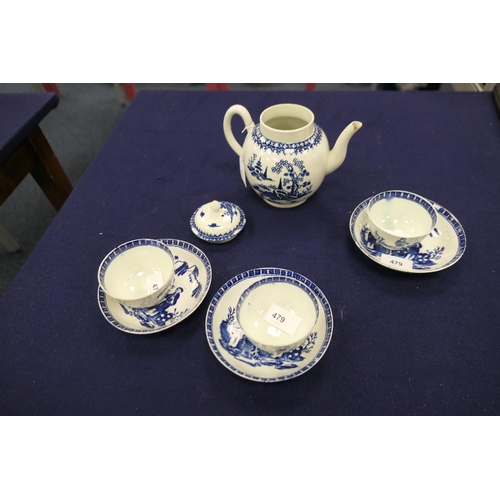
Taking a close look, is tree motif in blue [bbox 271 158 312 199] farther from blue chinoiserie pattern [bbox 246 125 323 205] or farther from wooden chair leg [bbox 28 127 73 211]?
wooden chair leg [bbox 28 127 73 211]

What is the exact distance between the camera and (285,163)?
2.70ft

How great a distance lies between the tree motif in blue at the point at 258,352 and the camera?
2.22 ft

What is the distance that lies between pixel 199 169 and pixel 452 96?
0.96 meters

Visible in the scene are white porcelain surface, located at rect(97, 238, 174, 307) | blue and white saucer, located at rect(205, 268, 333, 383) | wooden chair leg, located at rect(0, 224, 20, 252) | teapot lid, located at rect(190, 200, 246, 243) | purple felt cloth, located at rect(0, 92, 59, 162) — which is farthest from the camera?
wooden chair leg, located at rect(0, 224, 20, 252)

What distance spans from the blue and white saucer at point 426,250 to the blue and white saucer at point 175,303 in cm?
36

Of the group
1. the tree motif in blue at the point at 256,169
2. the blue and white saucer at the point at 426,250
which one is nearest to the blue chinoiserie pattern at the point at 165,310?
the tree motif in blue at the point at 256,169

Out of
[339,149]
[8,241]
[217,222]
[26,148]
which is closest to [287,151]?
[339,149]

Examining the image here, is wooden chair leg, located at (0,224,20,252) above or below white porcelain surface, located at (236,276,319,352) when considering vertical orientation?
below

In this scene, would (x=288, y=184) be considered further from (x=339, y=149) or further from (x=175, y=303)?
(x=175, y=303)

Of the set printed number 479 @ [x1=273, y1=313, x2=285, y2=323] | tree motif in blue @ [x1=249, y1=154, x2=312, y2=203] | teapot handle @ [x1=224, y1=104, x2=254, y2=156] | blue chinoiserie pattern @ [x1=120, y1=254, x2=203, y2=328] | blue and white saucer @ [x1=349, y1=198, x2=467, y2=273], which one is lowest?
blue and white saucer @ [x1=349, y1=198, x2=467, y2=273]

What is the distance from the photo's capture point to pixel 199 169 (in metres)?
1.12

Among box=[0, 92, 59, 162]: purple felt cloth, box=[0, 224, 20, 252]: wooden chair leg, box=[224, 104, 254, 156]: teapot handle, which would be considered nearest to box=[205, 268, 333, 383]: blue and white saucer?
box=[224, 104, 254, 156]: teapot handle

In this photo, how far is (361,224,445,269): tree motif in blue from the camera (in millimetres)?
812

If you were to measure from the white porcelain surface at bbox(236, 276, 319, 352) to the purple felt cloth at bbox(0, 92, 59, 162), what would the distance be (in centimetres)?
88
